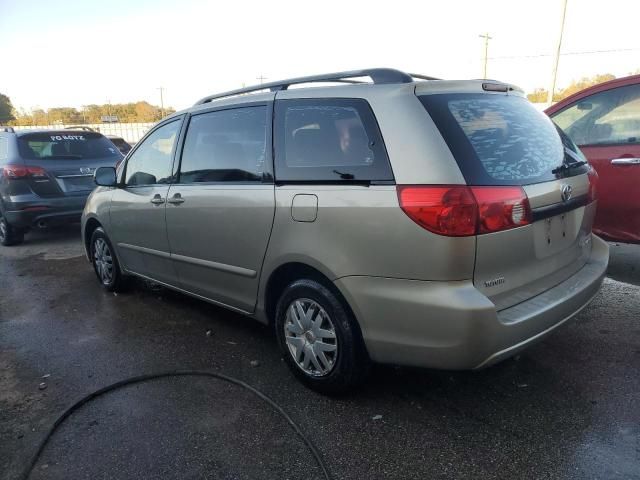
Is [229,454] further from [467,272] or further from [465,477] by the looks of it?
[467,272]

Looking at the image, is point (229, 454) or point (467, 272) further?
point (229, 454)

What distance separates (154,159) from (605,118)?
159 inches

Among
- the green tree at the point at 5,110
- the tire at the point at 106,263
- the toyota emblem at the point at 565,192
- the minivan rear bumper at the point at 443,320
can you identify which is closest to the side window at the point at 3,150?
Result: the tire at the point at 106,263

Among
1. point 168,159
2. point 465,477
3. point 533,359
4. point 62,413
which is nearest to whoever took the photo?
point 465,477

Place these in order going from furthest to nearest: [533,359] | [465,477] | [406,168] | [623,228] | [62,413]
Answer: [623,228], [533,359], [62,413], [406,168], [465,477]

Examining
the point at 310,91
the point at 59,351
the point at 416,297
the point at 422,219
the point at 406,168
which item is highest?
the point at 310,91

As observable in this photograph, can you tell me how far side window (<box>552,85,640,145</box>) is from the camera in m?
4.36

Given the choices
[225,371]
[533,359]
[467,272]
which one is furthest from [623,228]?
[225,371]

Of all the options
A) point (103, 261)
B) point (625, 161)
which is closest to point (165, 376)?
point (103, 261)

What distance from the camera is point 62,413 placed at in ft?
9.16

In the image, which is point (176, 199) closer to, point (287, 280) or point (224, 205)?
point (224, 205)

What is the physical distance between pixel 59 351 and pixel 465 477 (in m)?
2.97

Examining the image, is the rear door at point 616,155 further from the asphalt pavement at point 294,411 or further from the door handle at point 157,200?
the door handle at point 157,200

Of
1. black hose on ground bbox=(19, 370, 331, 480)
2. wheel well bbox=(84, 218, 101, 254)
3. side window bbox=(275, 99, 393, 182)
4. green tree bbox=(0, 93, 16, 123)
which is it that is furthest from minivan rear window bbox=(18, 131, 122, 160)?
green tree bbox=(0, 93, 16, 123)
